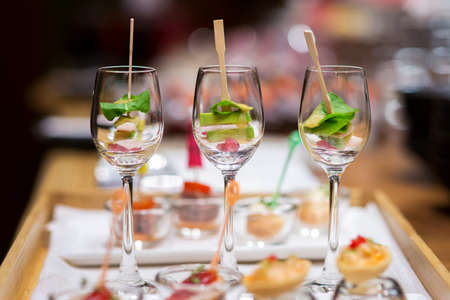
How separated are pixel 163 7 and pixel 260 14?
93 cm

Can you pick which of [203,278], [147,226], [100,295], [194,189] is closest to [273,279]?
[203,278]

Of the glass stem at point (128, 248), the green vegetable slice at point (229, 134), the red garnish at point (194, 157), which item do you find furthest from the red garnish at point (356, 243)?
the red garnish at point (194, 157)

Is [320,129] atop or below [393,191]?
atop

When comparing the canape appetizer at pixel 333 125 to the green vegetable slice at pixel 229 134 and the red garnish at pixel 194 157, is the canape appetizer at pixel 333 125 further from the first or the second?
the red garnish at pixel 194 157

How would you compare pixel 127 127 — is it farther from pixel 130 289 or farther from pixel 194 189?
pixel 194 189

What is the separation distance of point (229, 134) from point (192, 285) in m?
0.23

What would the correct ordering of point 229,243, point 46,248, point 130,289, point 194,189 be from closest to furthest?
point 130,289 → point 229,243 → point 46,248 → point 194,189

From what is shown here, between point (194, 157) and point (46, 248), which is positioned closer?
point (46, 248)

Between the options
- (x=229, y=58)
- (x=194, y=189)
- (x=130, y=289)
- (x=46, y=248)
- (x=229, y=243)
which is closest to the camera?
(x=130, y=289)

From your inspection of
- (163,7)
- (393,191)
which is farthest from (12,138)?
(393,191)

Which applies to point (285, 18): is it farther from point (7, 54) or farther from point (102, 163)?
point (102, 163)

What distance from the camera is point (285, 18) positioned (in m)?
5.07

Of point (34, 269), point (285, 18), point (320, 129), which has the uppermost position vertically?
point (285, 18)

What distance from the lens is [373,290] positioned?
769mm
